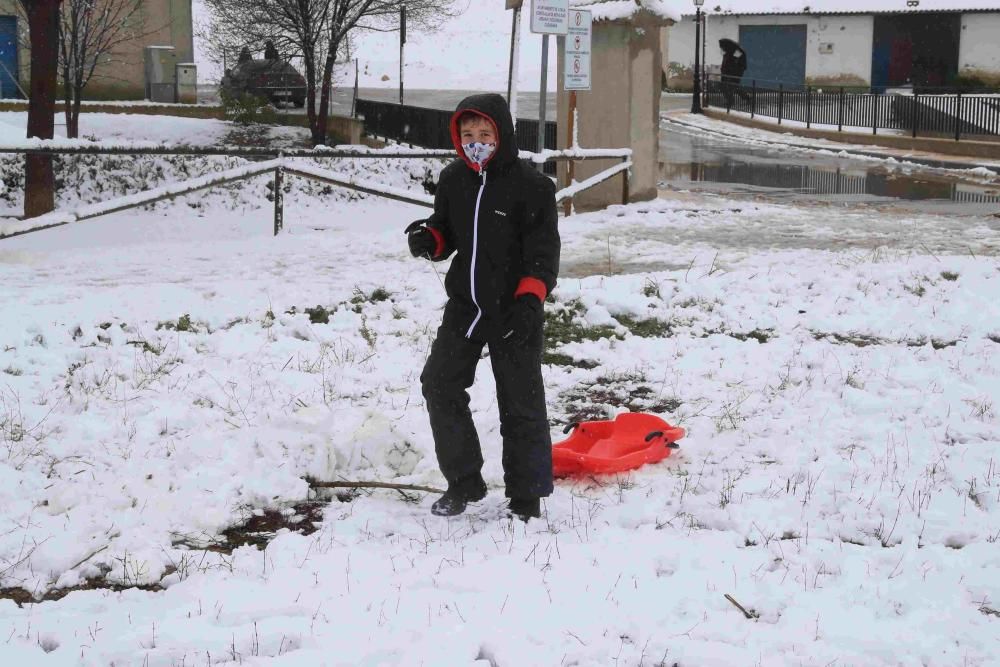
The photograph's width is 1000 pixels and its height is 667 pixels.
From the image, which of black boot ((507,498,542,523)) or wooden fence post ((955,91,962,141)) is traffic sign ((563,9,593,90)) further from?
wooden fence post ((955,91,962,141))

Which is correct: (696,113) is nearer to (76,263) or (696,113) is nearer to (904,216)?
(904,216)

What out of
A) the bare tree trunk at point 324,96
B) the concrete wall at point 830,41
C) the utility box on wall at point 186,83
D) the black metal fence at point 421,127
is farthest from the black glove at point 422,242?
the concrete wall at point 830,41

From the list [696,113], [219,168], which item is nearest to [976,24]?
[696,113]

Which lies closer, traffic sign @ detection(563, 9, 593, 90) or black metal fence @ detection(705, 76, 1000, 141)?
traffic sign @ detection(563, 9, 593, 90)

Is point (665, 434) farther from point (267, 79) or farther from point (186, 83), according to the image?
point (267, 79)

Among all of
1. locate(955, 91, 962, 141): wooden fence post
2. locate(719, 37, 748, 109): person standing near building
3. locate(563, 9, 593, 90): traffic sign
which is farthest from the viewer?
locate(719, 37, 748, 109): person standing near building

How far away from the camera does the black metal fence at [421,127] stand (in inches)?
808

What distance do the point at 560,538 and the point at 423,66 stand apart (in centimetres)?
6527

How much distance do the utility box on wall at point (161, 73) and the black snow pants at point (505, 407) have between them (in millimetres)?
25643

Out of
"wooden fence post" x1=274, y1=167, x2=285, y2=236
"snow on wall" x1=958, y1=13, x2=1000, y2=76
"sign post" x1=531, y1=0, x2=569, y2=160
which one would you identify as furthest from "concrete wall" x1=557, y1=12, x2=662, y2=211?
"snow on wall" x1=958, y1=13, x2=1000, y2=76

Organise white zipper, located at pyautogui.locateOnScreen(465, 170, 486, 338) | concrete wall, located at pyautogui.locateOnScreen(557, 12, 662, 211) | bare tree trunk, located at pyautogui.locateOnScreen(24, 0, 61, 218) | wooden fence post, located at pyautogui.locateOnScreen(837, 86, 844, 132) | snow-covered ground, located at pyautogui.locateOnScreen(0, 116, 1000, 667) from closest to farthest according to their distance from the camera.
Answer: snow-covered ground, located at pyautogui.locateOnScreen(0, 116, 1000, 667) → white zipper, located at pyautogui.locateOnScreen(465, 170, 486, 338) → bare tree trunk, located at pyautogui.locateOnScreen(24, 0, 61, 218) → concrete wall, located at pyautogui.locateOnScreen(557, 12, 662, 211) → wooden fence post, located at pyautogui.locateOnScreen(837, 86, 844, 132)

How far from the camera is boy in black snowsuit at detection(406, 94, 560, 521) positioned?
15.6 ft

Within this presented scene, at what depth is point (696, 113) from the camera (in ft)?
129

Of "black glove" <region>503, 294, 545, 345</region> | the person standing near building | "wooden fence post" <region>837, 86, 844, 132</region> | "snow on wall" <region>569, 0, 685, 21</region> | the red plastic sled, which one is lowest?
the red plastic sled
